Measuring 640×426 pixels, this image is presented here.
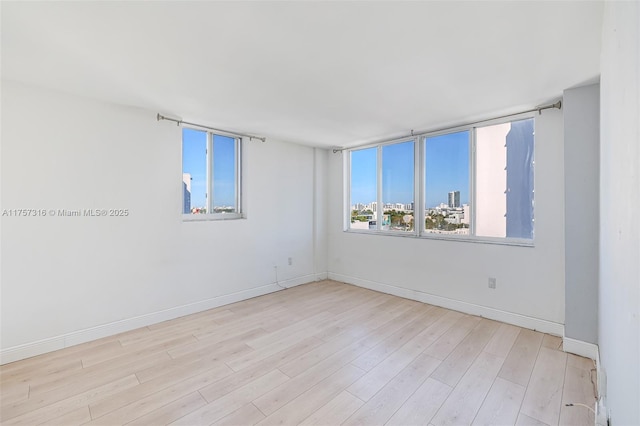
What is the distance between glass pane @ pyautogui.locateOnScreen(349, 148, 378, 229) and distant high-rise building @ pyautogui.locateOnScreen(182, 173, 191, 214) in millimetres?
2680

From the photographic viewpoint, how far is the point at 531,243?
300cm

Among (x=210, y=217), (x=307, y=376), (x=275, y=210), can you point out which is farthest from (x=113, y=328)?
(x=275, y=210)

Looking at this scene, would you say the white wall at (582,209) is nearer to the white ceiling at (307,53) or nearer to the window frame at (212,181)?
the white ceiling at (307,53)

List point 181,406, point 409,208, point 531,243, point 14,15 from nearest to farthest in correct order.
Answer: point 14,15
point 181,406
point 531,243
point 409,208

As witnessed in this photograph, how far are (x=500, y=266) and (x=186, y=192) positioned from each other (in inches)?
155

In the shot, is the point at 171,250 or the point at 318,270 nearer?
the point at 171,250

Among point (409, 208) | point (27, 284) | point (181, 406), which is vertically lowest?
point (181, 406)

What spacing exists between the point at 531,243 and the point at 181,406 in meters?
3.56

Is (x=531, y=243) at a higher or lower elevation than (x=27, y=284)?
higher

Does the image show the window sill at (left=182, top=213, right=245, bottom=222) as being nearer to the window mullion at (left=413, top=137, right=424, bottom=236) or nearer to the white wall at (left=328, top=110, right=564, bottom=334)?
the white wall at (left=328, top=110, right=564, bottom=334)

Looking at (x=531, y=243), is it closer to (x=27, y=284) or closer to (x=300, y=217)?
(x=300, y=217)

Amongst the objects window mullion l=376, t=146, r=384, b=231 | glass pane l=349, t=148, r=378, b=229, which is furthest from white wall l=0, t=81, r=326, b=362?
window mullion l=376, t=146, r=384, b=231

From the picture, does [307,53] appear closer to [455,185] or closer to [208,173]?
[208,173]

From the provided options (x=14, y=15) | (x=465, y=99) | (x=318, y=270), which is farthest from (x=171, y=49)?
(x=318, y=270)
